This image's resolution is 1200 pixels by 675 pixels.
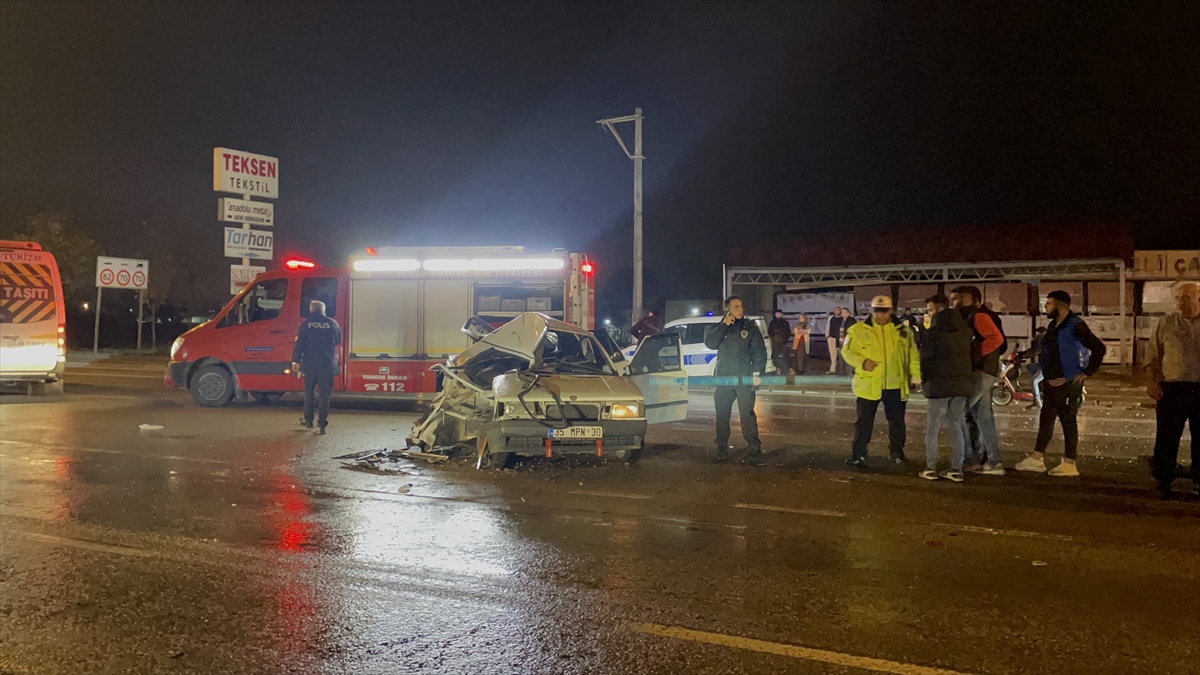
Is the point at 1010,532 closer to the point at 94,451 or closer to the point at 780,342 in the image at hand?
the point at 94,451

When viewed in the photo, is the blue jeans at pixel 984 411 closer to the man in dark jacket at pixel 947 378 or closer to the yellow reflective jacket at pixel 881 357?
the man in dark jacket at pixel 947 378

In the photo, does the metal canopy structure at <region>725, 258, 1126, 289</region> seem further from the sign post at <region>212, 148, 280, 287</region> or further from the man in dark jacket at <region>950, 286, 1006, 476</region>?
the man in dark jacket at <region>950, 286, 1006, 476</region>

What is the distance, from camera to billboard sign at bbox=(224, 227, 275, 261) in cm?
1834

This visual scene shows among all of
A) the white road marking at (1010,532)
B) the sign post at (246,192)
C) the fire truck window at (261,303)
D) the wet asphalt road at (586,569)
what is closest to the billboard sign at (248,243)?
the sign post at (246,192)

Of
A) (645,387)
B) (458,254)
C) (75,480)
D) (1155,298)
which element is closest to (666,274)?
(1155,298)

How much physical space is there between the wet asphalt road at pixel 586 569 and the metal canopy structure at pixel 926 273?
16701 mm

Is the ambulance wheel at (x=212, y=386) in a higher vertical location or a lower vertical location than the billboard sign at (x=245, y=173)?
lower

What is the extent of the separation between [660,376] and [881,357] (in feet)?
8.52

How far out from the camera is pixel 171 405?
1448cm

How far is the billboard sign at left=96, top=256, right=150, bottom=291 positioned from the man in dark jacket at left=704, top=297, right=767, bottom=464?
1021 inches

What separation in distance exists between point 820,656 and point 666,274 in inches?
1527

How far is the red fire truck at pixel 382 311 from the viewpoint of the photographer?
1367 centimetres

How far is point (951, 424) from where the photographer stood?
25.8 feet

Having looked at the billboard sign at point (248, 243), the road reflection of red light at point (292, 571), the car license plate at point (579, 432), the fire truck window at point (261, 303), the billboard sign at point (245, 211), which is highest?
the billboard sign at point (245, 211)
